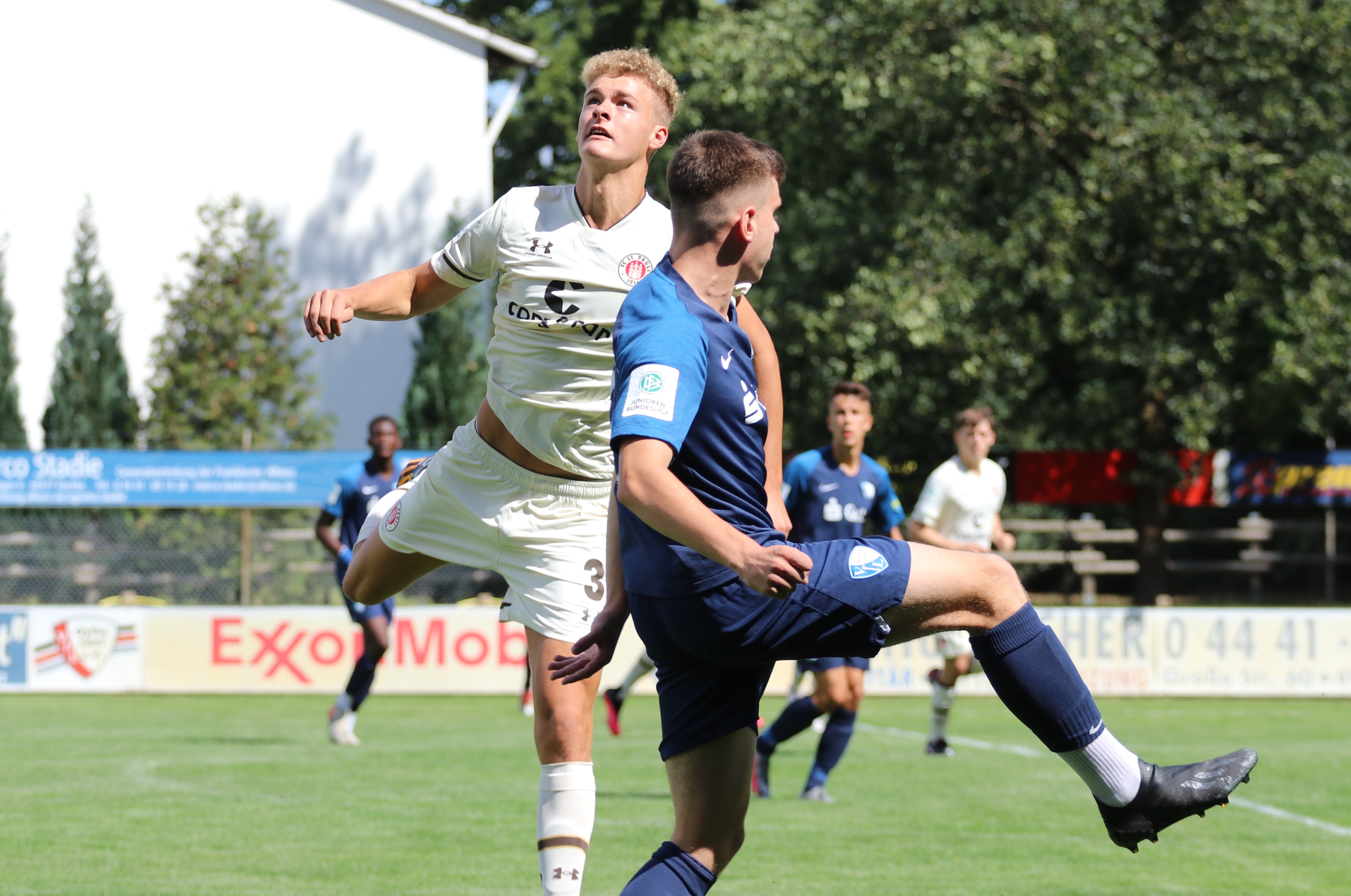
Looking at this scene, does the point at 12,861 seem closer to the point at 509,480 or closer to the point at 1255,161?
the point at 509,480

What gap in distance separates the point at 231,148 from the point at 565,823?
26.4 metres

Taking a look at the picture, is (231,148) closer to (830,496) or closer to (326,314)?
(830,496)

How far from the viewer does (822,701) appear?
8586 millimetres

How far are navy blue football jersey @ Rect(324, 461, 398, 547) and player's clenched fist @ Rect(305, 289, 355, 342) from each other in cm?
802

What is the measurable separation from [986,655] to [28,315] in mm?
27673

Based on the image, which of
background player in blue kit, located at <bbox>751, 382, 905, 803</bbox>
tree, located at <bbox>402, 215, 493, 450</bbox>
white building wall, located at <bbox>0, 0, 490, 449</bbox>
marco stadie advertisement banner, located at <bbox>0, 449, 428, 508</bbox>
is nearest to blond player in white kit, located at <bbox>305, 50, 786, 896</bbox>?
background player in blue kit, located at <bbox>751, 382, 905, 803</bbox>

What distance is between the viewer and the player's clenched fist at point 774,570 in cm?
307

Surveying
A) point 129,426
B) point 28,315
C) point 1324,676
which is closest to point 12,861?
point 1324,676

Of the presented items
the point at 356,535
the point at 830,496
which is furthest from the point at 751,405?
the point at 356,535

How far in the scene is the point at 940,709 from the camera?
11.3 m

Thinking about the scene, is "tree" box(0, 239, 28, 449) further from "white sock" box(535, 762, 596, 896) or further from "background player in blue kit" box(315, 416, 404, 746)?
"white sock" box(535, 762, 596, 896)

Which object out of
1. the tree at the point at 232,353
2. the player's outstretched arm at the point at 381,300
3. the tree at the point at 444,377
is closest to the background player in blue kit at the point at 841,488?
the player's outstretched arm at the point at 381,300

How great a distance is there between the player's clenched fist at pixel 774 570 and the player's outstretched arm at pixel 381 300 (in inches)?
62.8

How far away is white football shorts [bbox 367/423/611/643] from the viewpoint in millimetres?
4742
